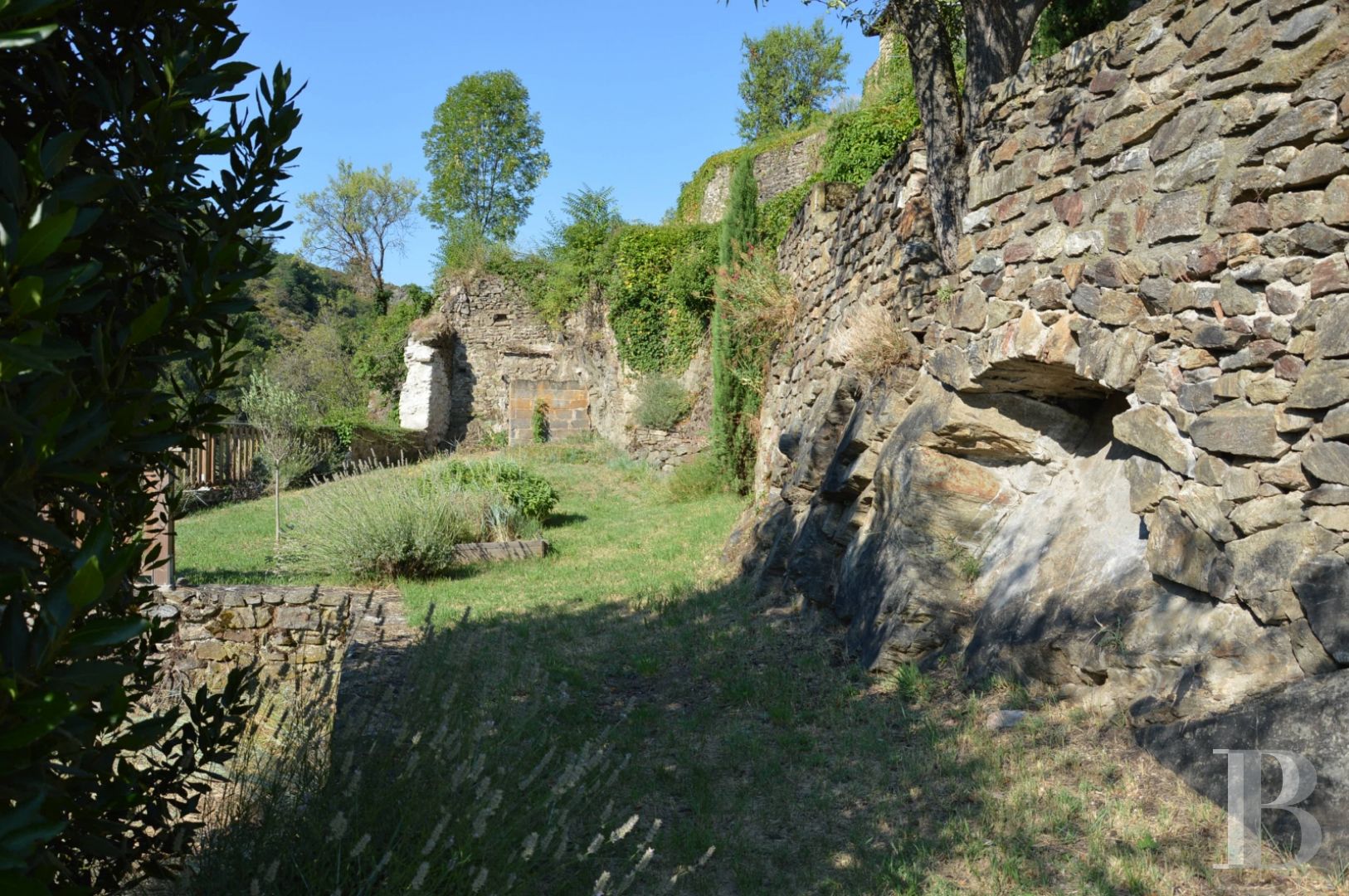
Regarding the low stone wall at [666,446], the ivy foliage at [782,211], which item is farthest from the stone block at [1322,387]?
the low stone wall at [666,446]

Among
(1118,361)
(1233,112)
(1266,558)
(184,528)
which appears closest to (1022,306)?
(1118,361)

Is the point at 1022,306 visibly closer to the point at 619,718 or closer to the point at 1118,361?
the point at 1118,361

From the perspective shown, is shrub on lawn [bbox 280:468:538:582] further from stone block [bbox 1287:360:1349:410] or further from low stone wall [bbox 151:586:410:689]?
stone block [bbox 1287:360:1349:410]

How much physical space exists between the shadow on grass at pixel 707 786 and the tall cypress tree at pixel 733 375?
652 cm

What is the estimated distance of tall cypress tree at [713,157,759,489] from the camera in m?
12.3

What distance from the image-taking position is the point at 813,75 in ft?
120

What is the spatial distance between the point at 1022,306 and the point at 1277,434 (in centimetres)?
160

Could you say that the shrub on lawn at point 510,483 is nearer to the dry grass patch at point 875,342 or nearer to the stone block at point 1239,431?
the dry grass patch at point 875,342

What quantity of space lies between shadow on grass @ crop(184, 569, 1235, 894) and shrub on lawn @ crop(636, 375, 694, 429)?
10803mm

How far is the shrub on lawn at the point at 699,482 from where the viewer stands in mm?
12922

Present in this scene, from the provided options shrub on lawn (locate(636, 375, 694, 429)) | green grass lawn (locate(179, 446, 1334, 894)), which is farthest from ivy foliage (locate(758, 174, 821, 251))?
green grass lawn (locate(179, 446, 1334, 894))

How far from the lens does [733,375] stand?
40.7 ft

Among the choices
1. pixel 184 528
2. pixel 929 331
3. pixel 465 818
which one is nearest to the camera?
pixel 465 818

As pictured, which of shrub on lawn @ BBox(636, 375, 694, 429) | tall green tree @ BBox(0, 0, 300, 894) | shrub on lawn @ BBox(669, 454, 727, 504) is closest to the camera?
tall green tree @ BBox(0, 0, 300, 894)
